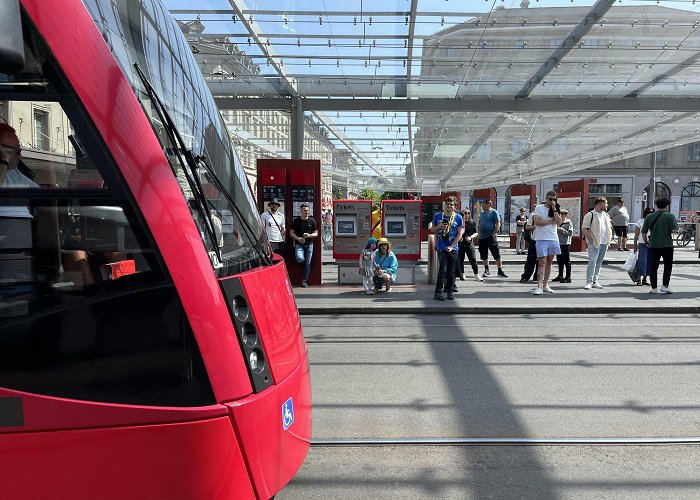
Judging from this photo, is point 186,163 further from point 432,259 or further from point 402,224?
point 432,259

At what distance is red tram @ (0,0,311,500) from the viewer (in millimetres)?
1910

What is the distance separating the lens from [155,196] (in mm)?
2037

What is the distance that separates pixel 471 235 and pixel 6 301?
11.1 metres

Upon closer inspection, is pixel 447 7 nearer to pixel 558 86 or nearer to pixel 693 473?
pixel 558 86

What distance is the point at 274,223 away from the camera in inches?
415

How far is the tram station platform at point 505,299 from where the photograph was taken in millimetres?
8773

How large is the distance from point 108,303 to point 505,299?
27.6 feet

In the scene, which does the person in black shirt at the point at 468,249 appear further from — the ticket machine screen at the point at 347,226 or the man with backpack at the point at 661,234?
the man with backpack at the point at 661,234

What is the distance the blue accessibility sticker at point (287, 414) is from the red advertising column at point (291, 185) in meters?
8.85

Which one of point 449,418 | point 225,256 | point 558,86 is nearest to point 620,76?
point 558,86

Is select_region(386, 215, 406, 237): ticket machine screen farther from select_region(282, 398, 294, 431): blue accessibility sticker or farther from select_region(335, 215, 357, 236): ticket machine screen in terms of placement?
select_region(282, 398, 294, 431): blue accessibility sticker

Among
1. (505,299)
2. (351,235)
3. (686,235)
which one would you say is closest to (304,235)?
(351,235)

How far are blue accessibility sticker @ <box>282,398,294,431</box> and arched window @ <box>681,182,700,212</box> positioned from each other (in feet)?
178

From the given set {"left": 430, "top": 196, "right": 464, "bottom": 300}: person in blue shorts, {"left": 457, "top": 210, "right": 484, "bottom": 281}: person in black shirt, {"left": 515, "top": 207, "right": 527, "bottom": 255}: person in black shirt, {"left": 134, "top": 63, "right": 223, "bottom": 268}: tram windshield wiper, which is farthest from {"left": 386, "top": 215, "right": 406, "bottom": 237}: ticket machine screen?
{"left": 134, "top": 63, "right": 223, "bottom": 268}: tram windshield wiper
